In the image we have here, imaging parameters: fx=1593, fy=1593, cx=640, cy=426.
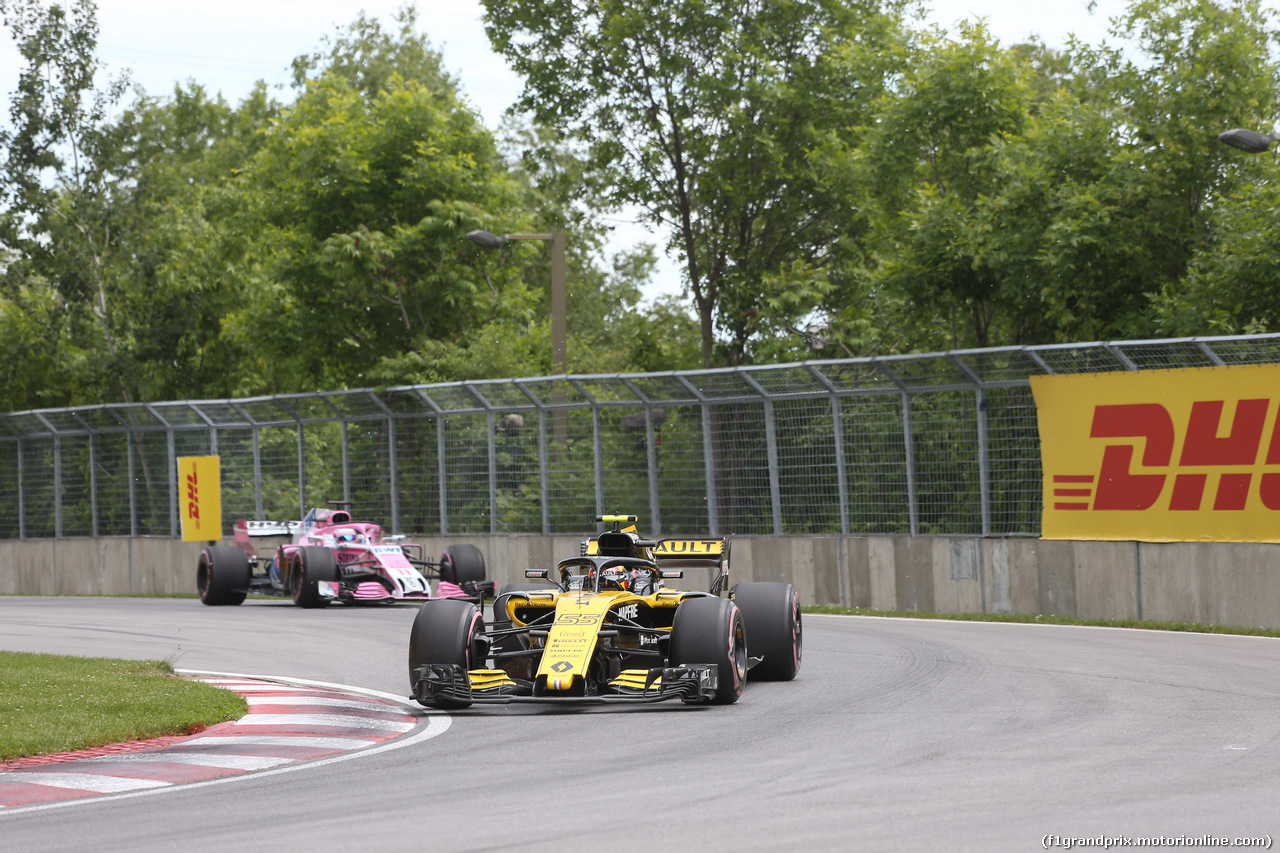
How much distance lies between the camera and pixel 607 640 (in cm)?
1156

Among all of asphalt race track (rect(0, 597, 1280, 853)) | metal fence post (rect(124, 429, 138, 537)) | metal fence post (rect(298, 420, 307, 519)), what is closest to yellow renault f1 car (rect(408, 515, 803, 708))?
asphalt race track (rect(0, 597, 1280, 853))

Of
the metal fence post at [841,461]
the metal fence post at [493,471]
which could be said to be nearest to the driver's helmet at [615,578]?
the metal fence post at [841,461]

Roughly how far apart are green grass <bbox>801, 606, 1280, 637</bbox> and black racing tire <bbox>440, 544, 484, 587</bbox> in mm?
4822

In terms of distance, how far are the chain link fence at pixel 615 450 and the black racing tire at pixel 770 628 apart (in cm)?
674

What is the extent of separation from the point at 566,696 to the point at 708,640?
3.36 ft

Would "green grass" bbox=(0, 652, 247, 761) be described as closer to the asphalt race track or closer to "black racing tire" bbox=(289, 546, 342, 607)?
the asphalt race track

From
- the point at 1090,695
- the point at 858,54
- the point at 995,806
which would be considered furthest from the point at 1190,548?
the point at 858,54

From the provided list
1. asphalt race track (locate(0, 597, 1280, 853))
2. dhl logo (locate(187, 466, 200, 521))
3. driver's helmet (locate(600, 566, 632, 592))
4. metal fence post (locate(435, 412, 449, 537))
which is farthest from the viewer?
dhl logo (locate(187, 466, 200, 521))

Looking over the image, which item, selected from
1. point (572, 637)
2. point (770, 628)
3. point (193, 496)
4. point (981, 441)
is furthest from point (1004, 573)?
point (193, 496)

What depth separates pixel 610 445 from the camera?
2367cm

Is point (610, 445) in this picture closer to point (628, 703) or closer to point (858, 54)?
point (858, 54)

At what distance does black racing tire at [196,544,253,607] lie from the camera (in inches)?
903

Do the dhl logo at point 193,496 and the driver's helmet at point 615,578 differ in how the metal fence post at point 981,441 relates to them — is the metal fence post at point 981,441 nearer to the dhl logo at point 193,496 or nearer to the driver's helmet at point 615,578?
the driver's helmet at point 615,578

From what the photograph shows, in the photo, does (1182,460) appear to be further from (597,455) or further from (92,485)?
(92,485)
